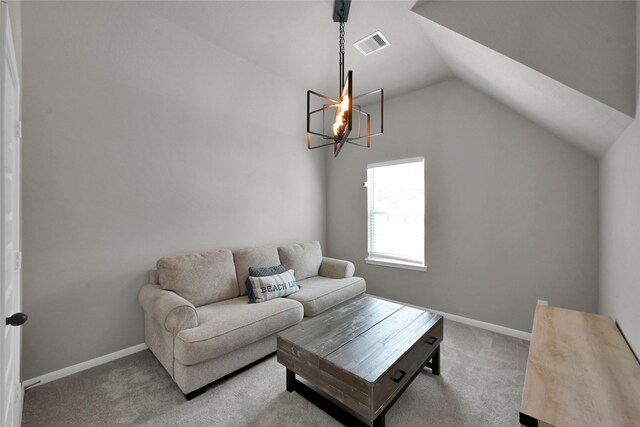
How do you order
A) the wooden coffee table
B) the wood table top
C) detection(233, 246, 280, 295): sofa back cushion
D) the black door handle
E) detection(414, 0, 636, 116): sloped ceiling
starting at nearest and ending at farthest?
the black door handle < detection(414, 0, 636, 116): sloped ceiling < the wooden coffee table < the wood table top < detection(233, 246, 280, 295): sofa back cushion

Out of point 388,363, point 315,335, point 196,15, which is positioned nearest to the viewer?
point 388,363

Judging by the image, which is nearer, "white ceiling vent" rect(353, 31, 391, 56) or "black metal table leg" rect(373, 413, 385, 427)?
"black metal table leg" rect(373, 413, 385, 427)

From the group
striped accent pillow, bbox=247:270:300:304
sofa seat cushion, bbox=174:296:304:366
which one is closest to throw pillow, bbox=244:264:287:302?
striped accent pillow, bbox=247:270:300:304

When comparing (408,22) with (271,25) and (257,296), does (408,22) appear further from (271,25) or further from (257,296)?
(257,296)

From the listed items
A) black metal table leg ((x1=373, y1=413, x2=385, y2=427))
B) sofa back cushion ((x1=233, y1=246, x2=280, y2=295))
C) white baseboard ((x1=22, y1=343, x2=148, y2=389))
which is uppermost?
sofa back cushion ((x1=233, y1=246, x2=280, y2=295))

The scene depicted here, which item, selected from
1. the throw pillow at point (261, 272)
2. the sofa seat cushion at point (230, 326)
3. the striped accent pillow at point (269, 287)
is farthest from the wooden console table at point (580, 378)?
the throw pillow at point (261, 272)

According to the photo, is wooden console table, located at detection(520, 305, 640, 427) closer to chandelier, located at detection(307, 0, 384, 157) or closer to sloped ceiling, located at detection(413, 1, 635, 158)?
sloped ceiling, located at detection(413, 1, 635, 158)

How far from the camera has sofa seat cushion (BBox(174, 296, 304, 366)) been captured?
78.2 inches

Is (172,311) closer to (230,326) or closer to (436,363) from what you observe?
(230,326)

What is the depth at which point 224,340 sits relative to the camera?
2.11 meters

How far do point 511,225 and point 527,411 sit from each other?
2407mm

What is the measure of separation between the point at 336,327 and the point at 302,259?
164 cm

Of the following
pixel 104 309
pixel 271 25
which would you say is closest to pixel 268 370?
pixel 104 309

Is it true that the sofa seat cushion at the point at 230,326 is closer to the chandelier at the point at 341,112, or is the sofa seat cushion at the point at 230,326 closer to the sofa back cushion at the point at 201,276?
the sofa back cushion at the point at 201,276
